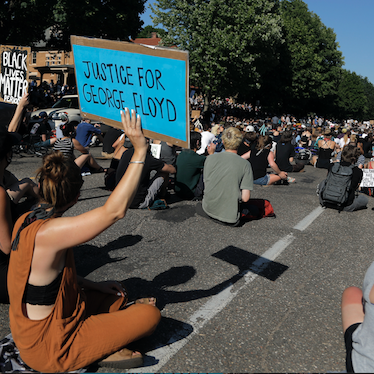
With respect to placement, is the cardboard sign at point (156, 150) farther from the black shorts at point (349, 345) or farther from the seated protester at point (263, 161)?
the black shorts at point (349, 345)

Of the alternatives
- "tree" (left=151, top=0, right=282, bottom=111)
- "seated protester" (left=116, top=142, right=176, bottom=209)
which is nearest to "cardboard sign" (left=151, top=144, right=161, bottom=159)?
"seated protester" (left=116, top=142, right=176, bottom=209)

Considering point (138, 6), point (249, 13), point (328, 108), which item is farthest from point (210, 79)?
point (328, 108)

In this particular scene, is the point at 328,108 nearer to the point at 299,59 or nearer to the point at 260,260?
the point at 299,59

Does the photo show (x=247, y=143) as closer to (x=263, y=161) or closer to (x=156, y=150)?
(x=263, y=161)

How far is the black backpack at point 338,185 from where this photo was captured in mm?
7238

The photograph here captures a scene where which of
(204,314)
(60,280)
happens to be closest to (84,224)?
(60,280)

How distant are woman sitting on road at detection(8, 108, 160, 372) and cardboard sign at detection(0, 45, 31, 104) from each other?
3.63m

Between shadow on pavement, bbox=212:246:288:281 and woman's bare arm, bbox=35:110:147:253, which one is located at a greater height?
woman's bare arm, bbox=35:110:147:253

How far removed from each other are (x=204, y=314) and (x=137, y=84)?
2.07 metres

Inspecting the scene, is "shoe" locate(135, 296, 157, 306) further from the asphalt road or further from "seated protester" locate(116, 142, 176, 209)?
"seated protester" locate(116, 142, 176, 209)

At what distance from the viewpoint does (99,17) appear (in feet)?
85.4

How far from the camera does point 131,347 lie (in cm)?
293

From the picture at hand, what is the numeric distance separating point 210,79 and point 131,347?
29423 mm

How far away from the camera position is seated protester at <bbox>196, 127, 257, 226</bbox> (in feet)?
19.1
